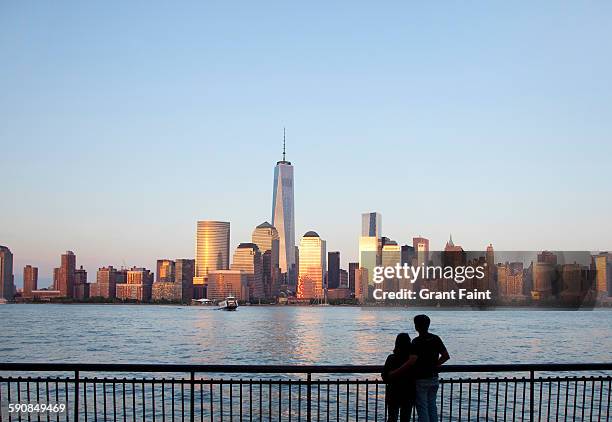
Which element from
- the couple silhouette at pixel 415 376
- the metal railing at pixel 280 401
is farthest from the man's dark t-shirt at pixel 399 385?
the metal railing at pixel 280 401

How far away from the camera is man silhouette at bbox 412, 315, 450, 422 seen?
32.7ft

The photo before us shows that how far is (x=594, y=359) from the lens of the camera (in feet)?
191

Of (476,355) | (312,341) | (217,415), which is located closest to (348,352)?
(476,355)

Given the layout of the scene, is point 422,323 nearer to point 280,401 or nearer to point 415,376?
point 415,376

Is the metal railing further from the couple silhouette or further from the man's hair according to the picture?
the man's hair

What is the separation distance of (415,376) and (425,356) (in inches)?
11.6

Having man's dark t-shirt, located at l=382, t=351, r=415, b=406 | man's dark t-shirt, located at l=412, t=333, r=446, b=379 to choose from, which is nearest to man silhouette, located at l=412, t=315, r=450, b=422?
man's dark t-shirt, located at l=412, t=333, r=446, b=379

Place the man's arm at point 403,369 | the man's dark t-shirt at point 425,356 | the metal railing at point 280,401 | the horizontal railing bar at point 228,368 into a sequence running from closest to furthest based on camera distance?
the man's arm at point 403,369, the horizontal railing bar at point 228,368, the man's dark t-shirt at point 425,356, the metal railing at point 280,401

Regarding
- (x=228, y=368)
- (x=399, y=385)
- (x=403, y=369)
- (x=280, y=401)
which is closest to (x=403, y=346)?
(x=403, y=369)

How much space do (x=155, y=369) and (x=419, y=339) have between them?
3.52 meters

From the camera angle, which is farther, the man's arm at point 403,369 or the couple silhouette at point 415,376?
the couple silhouette at point 415,376

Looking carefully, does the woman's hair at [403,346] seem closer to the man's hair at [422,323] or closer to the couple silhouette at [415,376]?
the couple silhouette at [415,376]

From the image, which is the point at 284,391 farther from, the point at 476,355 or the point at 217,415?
the point at 476,355

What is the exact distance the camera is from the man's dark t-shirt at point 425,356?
32.6 ft
